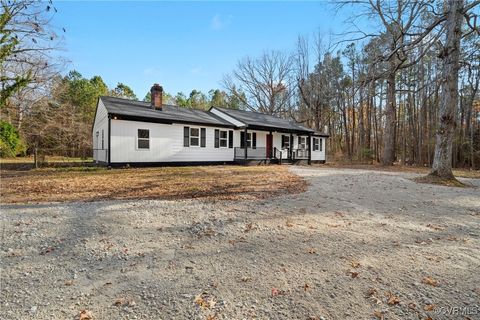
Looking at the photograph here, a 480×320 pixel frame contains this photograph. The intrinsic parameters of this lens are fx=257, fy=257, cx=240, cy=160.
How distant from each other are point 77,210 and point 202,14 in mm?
10368

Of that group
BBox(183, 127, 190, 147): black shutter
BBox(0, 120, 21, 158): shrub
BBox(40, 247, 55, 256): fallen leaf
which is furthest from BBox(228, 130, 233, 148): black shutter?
BBox(40, 247, 55, 256): fallen leaf

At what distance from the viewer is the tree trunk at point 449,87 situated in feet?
29.6

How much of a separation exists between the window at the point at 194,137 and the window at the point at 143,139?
2.43 metres

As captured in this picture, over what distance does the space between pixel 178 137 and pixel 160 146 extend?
135cm

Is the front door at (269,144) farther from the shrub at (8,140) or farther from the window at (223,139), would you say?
the shrub at (8,140)

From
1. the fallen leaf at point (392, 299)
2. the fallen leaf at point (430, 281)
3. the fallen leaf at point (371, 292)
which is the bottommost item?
the fallen leaf at point (392, 299)

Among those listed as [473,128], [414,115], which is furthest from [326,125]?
[473,128]

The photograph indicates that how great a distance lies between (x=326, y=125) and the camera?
3600 cm

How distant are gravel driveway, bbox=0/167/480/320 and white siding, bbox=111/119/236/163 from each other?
894 cm

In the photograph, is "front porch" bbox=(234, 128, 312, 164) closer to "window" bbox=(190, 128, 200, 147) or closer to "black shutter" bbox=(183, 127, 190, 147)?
"window" bbox=(190, 128, 200, 147)

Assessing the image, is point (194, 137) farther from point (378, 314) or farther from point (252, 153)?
point (378, 314)

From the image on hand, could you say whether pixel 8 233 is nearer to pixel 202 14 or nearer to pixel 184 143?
pixel 202 14

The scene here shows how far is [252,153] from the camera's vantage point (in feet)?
62.4

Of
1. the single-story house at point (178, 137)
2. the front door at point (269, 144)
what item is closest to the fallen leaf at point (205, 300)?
the single-story house at point (178, 137)
